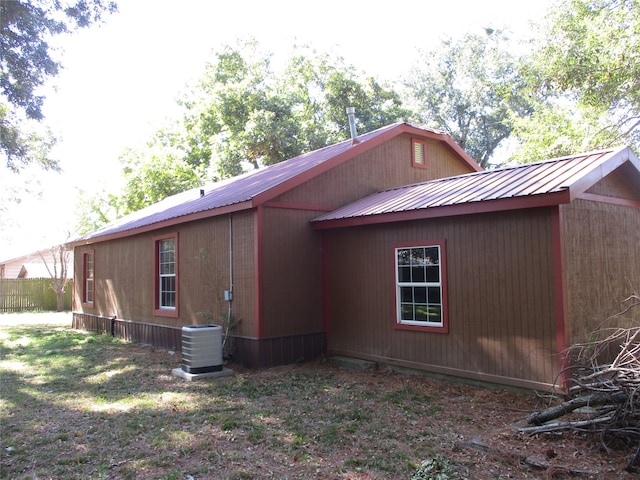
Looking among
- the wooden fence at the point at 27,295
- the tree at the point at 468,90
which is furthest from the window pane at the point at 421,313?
the tree at the point at 468,90

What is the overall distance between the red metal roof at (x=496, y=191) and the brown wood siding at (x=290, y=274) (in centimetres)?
43

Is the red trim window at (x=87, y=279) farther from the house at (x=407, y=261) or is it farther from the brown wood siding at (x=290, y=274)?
the brown wood siding at (x=290, y=274)

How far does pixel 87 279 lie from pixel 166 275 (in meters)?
6.28

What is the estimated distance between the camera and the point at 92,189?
34.6 meters

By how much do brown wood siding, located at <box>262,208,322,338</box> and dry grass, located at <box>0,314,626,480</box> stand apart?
2.79 ft

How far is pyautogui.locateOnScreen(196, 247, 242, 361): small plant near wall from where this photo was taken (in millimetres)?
9312

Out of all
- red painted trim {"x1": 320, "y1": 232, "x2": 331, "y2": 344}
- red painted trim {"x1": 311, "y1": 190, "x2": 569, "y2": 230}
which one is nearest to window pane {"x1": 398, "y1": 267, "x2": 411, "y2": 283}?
red painted trim {"x1": 311, "y1": 190, "x2": 569, "y2": 230}

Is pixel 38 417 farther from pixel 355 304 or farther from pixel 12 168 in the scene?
pixel 12 168

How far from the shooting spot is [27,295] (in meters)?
23.8

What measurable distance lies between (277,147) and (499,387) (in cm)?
2077

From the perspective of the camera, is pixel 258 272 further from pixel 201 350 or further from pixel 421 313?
pixel 421 313

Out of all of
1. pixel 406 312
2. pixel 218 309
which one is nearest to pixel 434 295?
pixel 406 312

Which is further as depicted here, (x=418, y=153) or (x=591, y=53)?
(x=418, y=153)

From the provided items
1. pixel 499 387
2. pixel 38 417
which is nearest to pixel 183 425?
pixel 38 417
